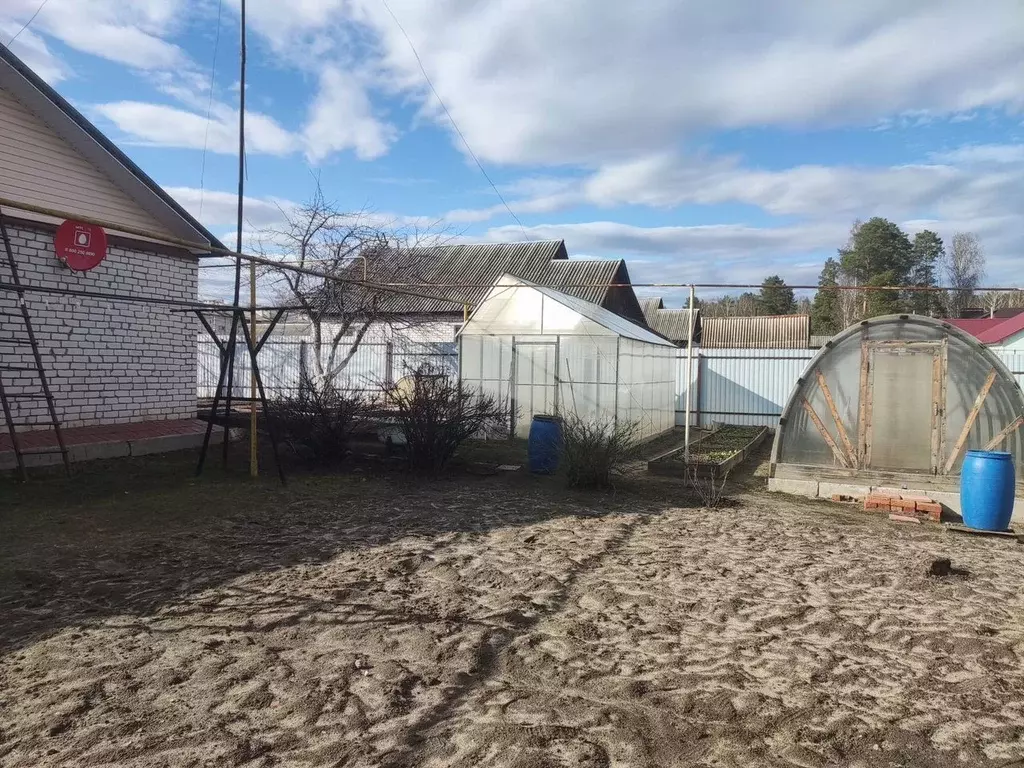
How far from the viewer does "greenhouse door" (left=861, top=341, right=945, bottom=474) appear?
10.5m

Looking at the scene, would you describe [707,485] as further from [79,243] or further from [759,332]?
[759,332]

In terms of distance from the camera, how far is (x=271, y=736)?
334 centimetres

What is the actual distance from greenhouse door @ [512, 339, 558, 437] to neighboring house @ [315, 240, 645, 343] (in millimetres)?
1390

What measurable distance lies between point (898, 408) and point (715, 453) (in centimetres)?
389

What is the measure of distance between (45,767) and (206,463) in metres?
8.03

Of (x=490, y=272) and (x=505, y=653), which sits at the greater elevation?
(x=490, y=272)

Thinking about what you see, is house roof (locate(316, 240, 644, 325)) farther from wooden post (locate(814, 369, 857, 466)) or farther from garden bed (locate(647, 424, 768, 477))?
wooden post (locate(814, 369, 857, 466))

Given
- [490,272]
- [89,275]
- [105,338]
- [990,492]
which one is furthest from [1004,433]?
[490,272]

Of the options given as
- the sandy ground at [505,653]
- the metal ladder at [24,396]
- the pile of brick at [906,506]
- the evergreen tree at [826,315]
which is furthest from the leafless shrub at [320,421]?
the evergreen tree at [826,315]

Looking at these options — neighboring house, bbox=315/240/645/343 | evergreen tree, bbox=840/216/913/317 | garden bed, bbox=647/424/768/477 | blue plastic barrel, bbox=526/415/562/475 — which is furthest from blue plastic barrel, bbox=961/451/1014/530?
evergreen tree, bbox=840/216/913/317

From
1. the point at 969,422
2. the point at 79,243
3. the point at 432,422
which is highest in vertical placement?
the point at 79,243

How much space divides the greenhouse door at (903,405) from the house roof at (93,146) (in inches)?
414

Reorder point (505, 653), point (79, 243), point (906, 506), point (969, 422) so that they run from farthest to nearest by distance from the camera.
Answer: point (969, 422)
point (79, 243)
point (906, 506)
point (505, 653)

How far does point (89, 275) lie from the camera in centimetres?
1103
